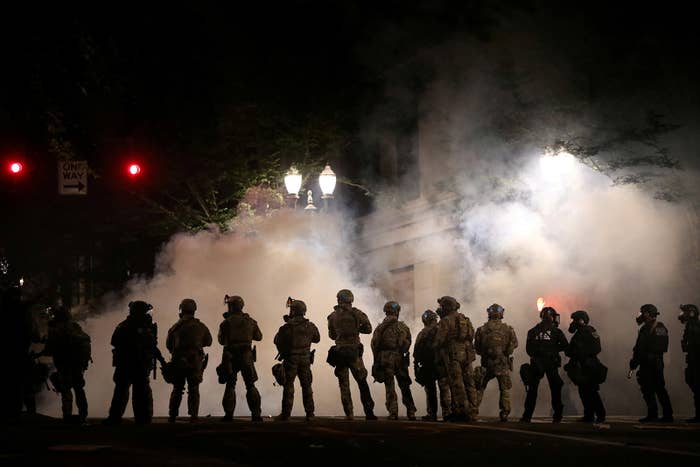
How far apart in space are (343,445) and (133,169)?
30.0 ft

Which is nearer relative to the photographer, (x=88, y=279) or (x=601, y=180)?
(x=601, y=180)

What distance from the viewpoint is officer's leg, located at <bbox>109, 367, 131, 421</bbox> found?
1465 centimetres

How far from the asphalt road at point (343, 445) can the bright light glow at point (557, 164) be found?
323 inches

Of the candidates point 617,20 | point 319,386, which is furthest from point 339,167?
point 617,20

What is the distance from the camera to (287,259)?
82.2 feet

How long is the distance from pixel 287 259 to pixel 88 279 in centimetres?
834

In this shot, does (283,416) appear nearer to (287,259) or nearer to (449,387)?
(449,387)

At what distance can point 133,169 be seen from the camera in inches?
725

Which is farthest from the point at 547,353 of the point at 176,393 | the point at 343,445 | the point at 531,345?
the point at 343,445

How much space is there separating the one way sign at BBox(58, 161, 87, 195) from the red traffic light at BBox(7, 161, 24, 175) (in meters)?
1.79

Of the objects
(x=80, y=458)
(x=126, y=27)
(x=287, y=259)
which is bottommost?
(x=80, y=458)

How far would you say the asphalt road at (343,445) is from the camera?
30.2 ft

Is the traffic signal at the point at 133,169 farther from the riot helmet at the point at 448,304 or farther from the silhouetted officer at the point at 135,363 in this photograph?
the riot helmet at the point at 448,304

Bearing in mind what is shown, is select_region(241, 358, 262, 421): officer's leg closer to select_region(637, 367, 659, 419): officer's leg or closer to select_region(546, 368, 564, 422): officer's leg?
select_region(546, 368, 564, 422): officer's leg
